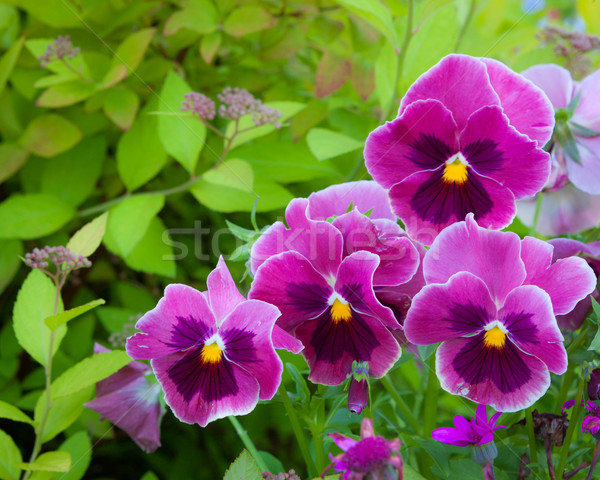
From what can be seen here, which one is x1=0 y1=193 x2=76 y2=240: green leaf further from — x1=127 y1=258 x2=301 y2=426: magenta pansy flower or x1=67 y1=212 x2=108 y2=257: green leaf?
x1=127 y1=258 x2=301 y2=426: magenta pansy flower

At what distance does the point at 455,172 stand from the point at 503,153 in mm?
60

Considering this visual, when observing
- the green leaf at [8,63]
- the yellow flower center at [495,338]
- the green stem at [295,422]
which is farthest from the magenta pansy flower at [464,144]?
the green leaf at [8,63]

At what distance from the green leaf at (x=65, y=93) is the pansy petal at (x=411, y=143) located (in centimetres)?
59

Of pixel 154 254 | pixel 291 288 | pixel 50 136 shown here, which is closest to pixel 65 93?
pixel 50 136

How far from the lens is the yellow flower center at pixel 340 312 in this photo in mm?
641

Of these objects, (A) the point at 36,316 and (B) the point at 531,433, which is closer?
(B) the point at 531,433

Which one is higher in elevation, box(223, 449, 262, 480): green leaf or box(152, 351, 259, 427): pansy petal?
box(152, 351, 259, 427): pansy petal

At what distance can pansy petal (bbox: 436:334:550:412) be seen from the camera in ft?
A: 1.93

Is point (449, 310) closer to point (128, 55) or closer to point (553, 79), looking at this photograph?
point (553, 79)

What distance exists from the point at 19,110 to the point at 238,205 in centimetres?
52

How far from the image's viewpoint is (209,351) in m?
0.64

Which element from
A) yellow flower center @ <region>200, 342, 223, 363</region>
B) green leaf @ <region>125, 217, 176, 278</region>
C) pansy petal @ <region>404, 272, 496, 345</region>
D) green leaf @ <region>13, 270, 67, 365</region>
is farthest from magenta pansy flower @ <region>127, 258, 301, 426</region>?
green leaf @ <region>125, 217, 176, 278</region>

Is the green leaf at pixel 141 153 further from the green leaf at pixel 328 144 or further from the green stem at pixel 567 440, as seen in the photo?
the green stem at pixel 567 440

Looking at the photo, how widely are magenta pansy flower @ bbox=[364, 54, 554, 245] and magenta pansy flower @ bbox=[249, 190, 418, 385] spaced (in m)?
0.05
